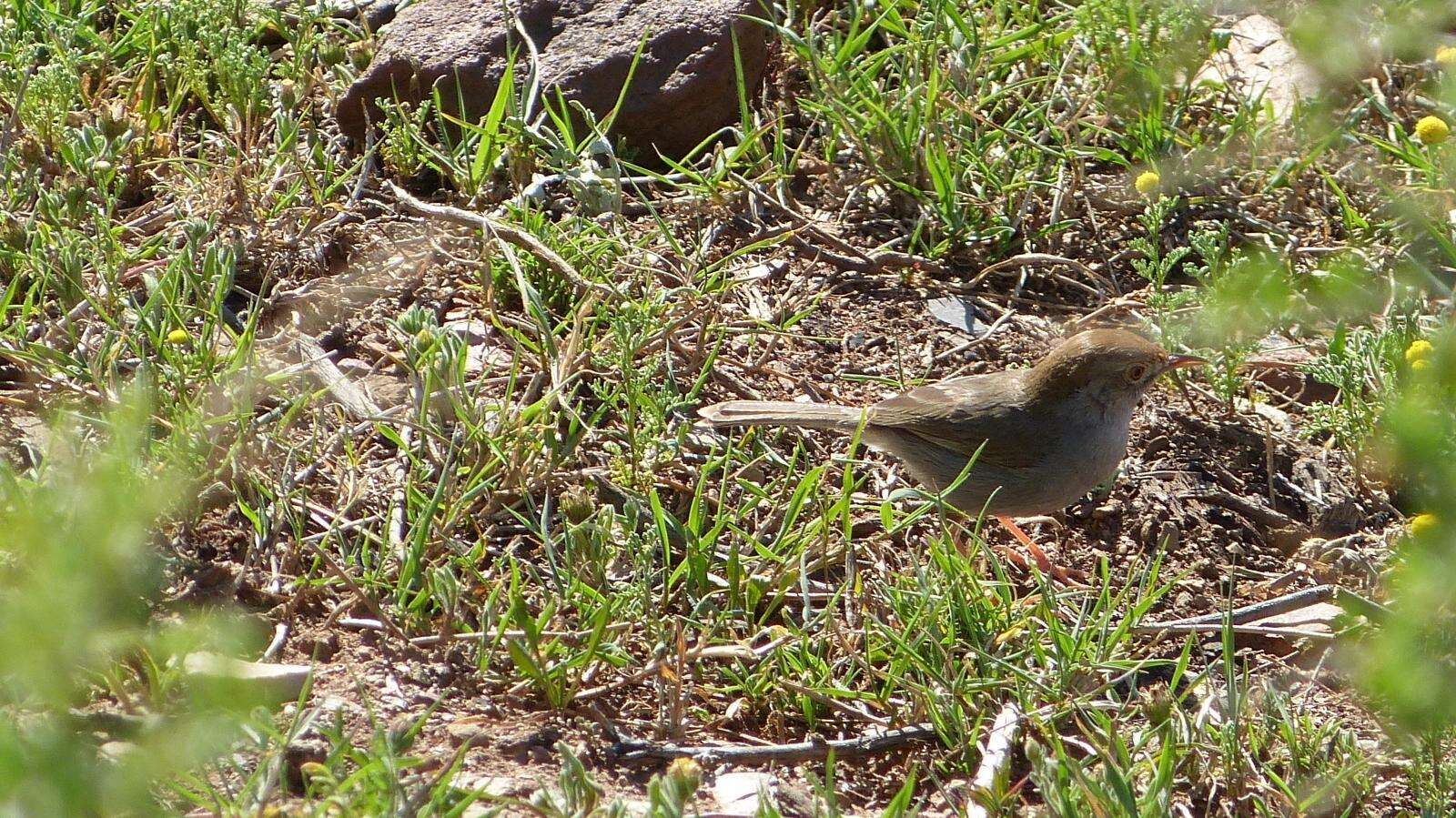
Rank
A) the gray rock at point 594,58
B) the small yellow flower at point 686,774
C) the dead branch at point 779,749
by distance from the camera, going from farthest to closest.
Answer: the gray rock at point 594,58 → the dead branch at point 779,749 → the small yellow flower at point 686,774

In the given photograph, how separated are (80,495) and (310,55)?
4.96 m

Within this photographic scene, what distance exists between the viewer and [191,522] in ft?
13.9

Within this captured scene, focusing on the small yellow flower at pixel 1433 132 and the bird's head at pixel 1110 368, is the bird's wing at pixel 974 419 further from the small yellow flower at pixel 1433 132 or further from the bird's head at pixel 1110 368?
the small yellow flower at pixel 1433 132

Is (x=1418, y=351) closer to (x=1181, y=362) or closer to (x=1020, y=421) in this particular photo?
(x=1181, y=362)

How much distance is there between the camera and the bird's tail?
4.88 metres

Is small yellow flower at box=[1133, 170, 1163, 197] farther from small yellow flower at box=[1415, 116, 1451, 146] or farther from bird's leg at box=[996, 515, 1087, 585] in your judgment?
bird's leg at box=[996, 515, 1087, 585]

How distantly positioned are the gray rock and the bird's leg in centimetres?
250

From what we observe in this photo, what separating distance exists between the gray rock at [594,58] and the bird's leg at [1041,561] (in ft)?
8.22

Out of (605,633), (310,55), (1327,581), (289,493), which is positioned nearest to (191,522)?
(289,493)

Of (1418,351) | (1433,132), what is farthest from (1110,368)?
(1433,132)

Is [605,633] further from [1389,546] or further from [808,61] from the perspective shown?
[808,61]

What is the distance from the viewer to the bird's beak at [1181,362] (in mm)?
5098

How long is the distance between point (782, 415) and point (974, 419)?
812mm

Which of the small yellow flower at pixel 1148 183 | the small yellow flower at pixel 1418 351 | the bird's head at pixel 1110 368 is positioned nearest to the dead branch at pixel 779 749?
the bird's head at pixel 1110 368
